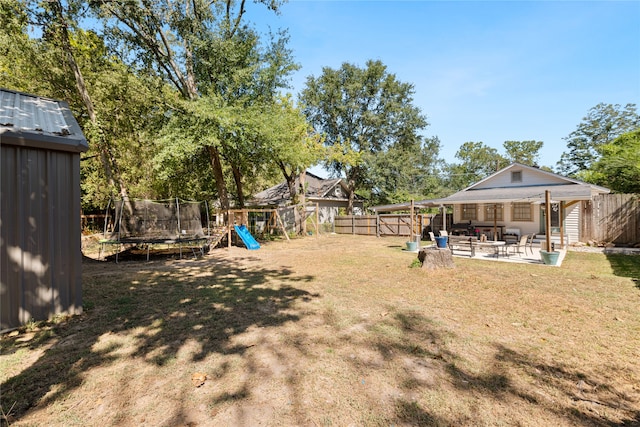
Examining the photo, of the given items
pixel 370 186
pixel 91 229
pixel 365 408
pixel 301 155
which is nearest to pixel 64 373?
pixel 365 408

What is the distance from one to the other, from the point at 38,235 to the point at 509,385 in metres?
6.05

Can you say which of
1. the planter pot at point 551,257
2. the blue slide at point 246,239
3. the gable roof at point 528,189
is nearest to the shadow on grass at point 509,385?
the planter pot at point 551,257

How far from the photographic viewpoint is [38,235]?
4.16 meters

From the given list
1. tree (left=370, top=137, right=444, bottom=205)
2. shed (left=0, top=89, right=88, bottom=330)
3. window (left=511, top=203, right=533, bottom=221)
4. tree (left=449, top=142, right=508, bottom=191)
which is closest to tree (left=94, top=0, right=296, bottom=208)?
shed (left=0, top=89, right=88, bottom=330)

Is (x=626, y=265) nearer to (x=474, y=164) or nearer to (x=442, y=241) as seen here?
(x=442, y=241)

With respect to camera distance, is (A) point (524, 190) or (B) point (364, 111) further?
(B) point (364, 111)

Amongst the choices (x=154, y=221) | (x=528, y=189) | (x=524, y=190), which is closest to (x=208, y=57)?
(x=154, y=221)

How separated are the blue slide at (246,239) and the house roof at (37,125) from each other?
895 centimetres

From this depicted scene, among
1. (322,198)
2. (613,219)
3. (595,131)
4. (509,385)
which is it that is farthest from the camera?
(595,131)

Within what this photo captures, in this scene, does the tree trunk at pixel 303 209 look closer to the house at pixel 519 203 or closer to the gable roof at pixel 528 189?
the house at pixel 519 203

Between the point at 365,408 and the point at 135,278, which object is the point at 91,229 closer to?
the point at 135,278

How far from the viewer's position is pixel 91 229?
64.6 feet

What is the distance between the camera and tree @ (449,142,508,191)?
51.3 metres

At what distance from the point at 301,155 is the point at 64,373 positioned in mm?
14658
